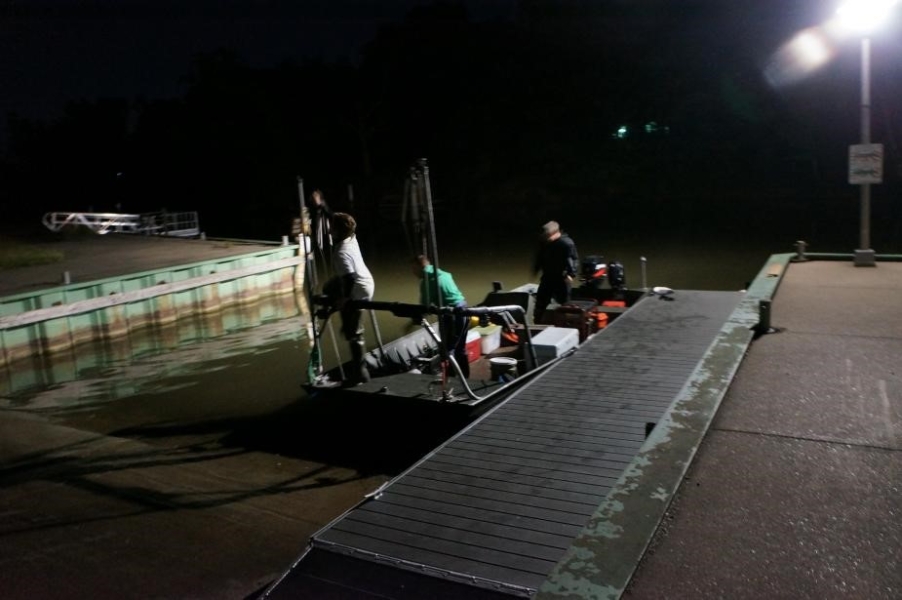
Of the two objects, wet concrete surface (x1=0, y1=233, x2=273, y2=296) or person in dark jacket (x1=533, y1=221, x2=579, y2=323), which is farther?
wet concrete surface (x1=0, y1=233, x2=273, y2=296)

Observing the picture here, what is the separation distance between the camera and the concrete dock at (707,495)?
2.81 metres

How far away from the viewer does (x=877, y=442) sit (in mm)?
3838

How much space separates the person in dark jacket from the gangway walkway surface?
289cm

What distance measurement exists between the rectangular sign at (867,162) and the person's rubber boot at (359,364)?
24.5 ft

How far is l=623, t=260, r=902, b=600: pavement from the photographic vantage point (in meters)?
2.66

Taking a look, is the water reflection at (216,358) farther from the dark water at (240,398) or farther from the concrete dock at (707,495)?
the concrete dock at (707,495)

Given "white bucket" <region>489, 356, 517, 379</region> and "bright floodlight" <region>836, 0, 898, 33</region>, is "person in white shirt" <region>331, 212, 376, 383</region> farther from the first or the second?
"bright floodlight" <region>836, 0, 898, 33</region>

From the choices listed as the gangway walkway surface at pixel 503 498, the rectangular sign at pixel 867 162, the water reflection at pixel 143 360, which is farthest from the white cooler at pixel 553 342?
the water reflection at pixel 143 360

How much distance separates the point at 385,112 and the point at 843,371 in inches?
1923

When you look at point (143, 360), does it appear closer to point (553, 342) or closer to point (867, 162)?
point (553, 342)

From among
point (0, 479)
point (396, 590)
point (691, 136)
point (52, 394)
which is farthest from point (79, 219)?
point (691, 136)

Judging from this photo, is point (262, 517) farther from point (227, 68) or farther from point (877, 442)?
point (227, 68)

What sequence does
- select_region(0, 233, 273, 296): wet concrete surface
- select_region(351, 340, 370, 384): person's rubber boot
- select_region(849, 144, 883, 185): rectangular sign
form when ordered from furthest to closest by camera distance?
Result: 1. select_region(0, 233, 273, 296): wet concrete surface
2. select_region(849, 144, 883, 185): rectangular sign
3. select_region(351, 340, 370, 384): person's rubber boot

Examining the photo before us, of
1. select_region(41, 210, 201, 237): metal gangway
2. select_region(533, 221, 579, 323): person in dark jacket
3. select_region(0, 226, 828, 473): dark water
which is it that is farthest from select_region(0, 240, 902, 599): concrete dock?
select_region(41, 210, 201, 237): metal gangway
